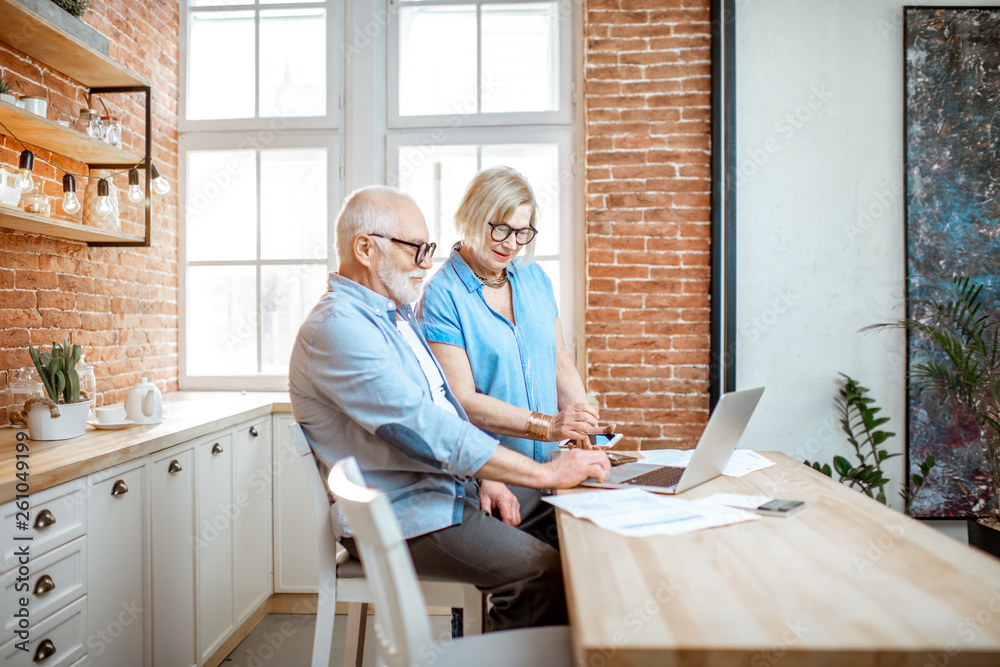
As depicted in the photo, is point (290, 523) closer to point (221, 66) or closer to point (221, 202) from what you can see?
point (221, 202)

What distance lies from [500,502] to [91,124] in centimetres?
220

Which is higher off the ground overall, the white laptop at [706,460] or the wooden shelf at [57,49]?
the wooden shelf at [57,49]

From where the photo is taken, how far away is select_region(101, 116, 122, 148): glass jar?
2.57 metres

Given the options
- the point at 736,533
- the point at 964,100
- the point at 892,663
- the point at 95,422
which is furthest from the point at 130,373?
the point at 964,100

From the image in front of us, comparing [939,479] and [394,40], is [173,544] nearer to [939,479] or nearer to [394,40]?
[394,40]

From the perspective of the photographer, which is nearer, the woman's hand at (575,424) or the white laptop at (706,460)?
the white laptop at (706,460)

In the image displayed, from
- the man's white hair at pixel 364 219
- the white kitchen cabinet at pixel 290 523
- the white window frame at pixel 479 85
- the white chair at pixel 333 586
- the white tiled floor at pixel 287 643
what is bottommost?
the white tiled floor at pixel 287 643

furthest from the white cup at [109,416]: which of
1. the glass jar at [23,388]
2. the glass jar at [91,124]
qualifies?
the glass jar at [91,124]

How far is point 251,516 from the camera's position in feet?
9.09

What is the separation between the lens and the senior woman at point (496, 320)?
191 centimetres

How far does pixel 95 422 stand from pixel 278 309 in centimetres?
148

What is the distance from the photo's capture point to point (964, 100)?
3.11 metres

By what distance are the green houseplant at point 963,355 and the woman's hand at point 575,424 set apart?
191 cm

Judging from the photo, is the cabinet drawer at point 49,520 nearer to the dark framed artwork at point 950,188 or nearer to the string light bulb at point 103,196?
the string light bulb at point 103,196
